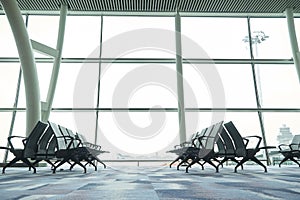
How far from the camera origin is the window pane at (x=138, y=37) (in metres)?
7.95

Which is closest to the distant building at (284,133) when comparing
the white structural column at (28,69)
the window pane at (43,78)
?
the white structural column at (28,69)

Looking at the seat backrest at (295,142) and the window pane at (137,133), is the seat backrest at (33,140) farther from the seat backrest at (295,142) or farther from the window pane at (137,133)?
the seat backrest at (295,142)

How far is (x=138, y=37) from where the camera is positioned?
8.13 m

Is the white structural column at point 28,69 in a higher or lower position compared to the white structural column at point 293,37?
lower

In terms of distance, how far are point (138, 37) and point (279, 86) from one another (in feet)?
15.0

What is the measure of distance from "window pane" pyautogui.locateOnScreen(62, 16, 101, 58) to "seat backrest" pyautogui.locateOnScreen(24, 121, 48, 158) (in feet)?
14.4

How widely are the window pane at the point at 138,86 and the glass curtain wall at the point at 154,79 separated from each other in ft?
0.10

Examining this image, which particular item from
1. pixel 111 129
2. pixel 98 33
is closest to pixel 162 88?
pixel 111 129

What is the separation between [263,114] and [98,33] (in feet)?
18.2

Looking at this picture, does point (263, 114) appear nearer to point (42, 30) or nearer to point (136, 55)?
point (136, 55)

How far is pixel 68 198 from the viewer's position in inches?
57.8

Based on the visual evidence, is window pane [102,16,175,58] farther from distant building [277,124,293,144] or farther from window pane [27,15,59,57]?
distant building [277,124,293,144]

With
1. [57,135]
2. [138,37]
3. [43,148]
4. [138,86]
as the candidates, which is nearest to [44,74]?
[138,86]

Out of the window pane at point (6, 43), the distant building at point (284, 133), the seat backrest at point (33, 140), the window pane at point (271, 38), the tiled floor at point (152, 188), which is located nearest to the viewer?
the tiled floor at point (152, 188)
